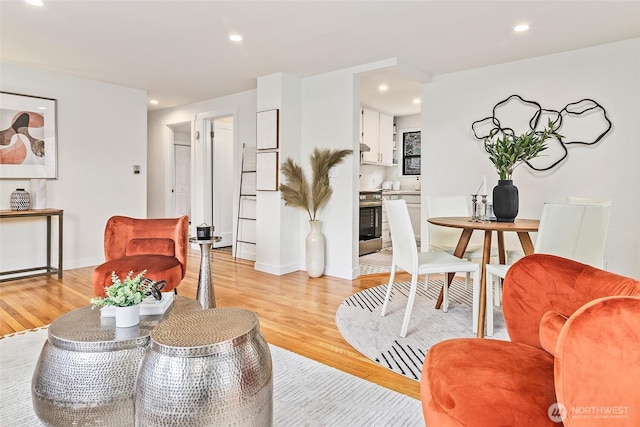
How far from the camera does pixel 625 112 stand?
136 inches

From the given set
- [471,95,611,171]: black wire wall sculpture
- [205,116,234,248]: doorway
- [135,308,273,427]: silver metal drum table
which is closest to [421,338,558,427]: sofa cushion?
[135,308,273,427]: silver metal drum table

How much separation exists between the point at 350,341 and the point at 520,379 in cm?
159

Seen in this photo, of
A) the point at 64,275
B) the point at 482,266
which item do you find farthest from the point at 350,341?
the point at 64,275

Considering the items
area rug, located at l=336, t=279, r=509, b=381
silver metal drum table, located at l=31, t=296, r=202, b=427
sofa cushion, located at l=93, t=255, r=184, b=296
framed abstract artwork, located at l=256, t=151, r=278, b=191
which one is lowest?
area rug, located at l=336, t=279, r=509, b=381

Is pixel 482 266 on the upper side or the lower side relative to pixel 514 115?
lower

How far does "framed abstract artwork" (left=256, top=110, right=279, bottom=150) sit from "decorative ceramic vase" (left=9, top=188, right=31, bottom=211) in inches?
100

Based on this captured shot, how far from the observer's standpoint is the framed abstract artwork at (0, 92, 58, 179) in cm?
420

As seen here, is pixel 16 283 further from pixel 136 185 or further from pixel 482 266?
pixel 482 266

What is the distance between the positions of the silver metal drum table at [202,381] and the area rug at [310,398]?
17.9 inches

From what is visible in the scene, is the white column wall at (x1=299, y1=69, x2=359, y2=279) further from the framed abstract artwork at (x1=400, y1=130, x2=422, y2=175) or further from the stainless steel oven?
the framed abstract artwork at (x1=400, y1=130, x2=422, y2=175)

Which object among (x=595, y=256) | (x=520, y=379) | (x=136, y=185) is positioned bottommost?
(x=520, y=379)

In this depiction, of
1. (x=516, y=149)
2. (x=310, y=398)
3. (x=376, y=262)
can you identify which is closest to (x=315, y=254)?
(x=376, y=262)

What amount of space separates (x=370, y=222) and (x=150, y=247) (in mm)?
3522

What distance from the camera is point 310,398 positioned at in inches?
73.6
